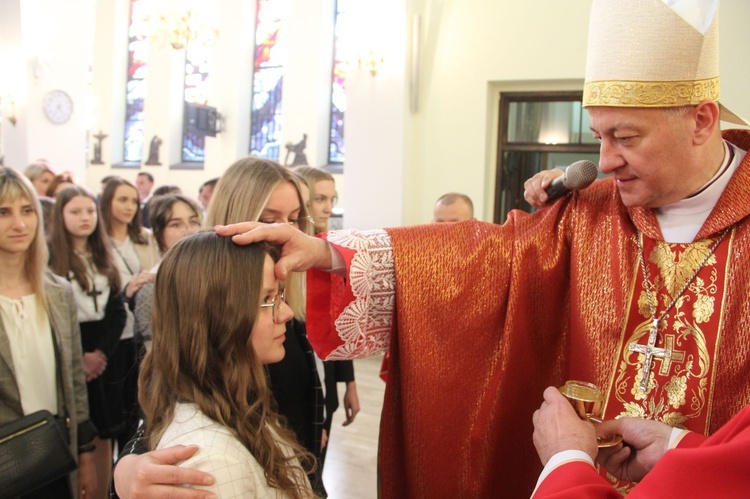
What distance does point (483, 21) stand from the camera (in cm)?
618

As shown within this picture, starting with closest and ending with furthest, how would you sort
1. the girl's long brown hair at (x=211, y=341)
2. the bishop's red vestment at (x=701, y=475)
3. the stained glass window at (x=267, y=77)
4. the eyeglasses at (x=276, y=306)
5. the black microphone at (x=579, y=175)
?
the bishop's red vestment at (x=701, y=475) → the girl's long brown hair at (x=211, y=341) → the eyeglasses at (x=276, y=306) → the black microphone at (x=579, y=175) → the stained glass window at (x=267, y=77)

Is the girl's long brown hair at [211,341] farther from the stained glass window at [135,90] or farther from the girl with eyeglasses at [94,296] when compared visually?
the stained glass window at [135,90]

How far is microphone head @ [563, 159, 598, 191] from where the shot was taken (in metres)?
1.58

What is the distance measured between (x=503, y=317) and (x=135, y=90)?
42.5 feet

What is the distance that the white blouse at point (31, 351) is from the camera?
92.8 inches

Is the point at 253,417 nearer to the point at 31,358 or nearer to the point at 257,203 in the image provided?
the point at 257,203

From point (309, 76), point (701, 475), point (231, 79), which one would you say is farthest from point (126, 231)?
point (231, 79)

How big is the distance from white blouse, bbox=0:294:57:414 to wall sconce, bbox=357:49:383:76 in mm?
4646

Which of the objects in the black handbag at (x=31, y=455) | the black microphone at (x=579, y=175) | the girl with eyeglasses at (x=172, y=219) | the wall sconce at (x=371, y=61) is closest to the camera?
the black microphone at (x=579, y=175)

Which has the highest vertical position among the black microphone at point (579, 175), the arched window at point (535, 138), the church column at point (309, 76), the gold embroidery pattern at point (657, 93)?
the church column at point (309, 76)

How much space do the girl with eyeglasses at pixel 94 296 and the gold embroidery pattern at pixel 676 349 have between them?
8.10 ft

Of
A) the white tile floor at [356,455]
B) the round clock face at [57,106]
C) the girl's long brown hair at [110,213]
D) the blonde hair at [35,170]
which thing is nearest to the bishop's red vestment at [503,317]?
the white tile floor at [356,455]

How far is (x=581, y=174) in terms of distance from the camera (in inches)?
62.0

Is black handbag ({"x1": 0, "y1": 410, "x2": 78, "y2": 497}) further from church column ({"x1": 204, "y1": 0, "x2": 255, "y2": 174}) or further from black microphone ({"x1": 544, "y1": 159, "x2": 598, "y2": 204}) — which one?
church column ({"x1": 204, "y1": 0, "x2": 255, "y2": 174})
